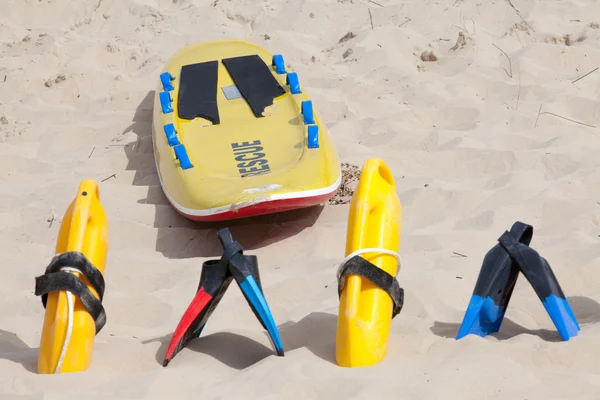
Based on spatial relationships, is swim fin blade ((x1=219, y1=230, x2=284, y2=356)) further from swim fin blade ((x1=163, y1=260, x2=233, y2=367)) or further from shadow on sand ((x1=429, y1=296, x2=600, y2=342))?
shadow on sand ((x1=429, y1=296, x2=600, y2=342))

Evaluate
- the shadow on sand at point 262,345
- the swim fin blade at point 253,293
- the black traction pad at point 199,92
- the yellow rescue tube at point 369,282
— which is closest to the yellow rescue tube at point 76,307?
the shadow on sand at point 262,345

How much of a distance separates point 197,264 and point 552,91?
2.53 metres

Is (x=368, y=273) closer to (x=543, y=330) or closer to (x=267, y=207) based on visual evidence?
(x=543, y=330)

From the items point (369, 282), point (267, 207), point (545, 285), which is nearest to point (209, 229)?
point (267, 207)

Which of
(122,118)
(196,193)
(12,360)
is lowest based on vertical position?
(122,118)

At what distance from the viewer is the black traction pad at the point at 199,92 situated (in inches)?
198

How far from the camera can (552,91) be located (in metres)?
5.32

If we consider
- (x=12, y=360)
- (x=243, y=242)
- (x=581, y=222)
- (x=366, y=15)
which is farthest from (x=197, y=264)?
(x=366, y=15)

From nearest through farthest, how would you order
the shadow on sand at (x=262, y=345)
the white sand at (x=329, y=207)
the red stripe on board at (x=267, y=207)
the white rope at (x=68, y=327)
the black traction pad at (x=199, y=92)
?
the white sand at (x=329, y=207), the white rope at (x=68, y=327), the shadow on sand at (x=262, y=345), the red stripe on board at (x=267, y=207), the black traction pad at (x=199, y=92)

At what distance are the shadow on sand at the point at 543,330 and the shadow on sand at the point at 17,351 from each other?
4.39ft

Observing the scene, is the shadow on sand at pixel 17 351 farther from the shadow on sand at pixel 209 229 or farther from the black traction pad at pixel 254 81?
the black traction pad at pixel 254 81

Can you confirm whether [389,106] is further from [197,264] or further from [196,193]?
[197,264]

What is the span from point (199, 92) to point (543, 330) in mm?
2900

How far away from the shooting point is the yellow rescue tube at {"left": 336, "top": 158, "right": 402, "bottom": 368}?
275cm
